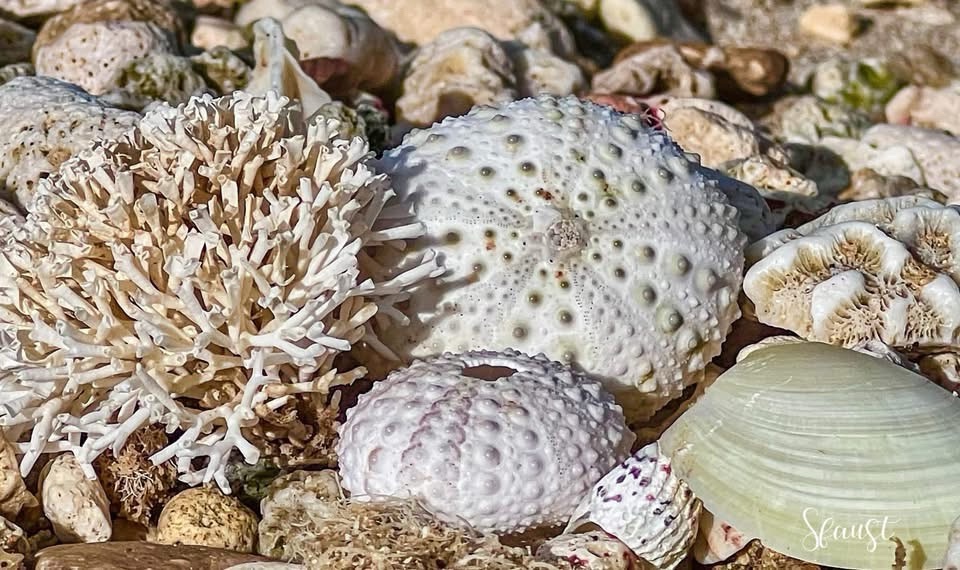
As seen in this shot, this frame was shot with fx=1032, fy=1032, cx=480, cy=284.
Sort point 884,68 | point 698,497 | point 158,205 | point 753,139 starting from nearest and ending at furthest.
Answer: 1. point 698,497
2. point 158,205
3. point 753,139
4. point 884,68

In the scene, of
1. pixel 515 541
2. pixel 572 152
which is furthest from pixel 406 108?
pixel 515 541

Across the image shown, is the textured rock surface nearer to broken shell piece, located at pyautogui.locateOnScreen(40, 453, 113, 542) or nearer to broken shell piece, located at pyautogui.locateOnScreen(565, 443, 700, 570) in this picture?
broken shell piece, located at pyautogui.locateOnScreen(40, 453, 113, 542)

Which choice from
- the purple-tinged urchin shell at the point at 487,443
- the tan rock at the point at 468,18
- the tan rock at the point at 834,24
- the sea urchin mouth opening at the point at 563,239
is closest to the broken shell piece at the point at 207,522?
the purple-tinged urchin shell at the point at 487,443

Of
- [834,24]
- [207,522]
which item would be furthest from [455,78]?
[834,24]

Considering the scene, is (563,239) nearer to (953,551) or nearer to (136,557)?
(953,551)

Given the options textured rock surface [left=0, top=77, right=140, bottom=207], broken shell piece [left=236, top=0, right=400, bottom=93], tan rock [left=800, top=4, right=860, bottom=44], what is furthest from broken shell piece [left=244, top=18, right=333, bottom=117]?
tan rock [left=800, top=4, right=860, bottom=44]

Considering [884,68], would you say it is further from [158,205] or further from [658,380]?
[158,205]
